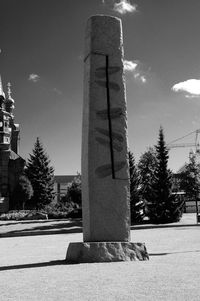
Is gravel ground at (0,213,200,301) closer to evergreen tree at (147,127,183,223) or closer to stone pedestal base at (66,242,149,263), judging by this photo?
stone pedestal base at (66,242,149,263)

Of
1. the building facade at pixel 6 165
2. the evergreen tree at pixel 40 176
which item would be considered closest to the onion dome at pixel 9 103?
the building facade at pixel 6 165

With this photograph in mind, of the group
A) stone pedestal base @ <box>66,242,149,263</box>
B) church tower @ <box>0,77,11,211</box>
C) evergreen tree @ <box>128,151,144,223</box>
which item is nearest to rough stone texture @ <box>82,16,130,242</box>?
stone pedestal base @ <box>66,242,149,263</box>

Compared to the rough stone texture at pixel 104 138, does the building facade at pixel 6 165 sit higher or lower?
higher

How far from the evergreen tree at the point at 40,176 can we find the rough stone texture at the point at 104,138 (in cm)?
5386

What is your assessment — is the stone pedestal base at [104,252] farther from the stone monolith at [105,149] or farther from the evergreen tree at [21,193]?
the evergreen tree at [21,193]

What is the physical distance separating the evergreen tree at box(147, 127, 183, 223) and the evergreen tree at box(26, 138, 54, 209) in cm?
2925

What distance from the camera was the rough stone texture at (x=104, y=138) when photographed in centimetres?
969

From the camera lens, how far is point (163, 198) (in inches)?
1454

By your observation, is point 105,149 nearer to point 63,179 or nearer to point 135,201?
point 135,201

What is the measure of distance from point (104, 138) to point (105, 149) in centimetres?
28

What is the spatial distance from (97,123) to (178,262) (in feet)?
12.7

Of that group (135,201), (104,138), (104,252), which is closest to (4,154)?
(135,201)

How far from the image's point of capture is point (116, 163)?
10047 mm

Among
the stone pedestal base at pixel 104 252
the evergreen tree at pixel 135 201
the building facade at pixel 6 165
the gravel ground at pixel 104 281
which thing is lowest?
the gravel ground at pixel 104 281
